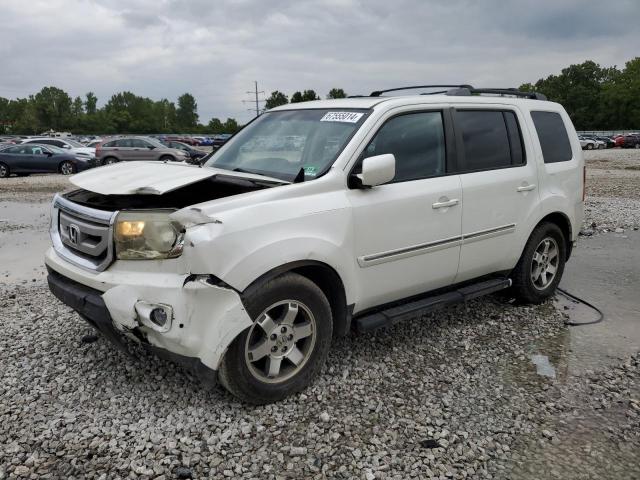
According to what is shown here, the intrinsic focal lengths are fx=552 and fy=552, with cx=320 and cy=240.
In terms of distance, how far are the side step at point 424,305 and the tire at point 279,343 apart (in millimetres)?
335

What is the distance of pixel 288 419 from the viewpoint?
331cm

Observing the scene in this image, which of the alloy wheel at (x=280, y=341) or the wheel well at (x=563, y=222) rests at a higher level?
the wheel well at (x=563, y=222)

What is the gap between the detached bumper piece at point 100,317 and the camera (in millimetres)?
3084

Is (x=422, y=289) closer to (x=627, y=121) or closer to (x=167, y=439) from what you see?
(x=167, y=439)

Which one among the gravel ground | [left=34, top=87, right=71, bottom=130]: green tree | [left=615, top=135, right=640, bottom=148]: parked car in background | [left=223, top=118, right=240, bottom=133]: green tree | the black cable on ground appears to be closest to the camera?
the gravel ground

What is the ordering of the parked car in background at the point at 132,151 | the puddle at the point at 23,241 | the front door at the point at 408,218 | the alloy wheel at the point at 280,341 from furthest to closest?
the parked car in background at the point at 132,151, the puddle at the point at 23,241, the front door at the point at 408,218, the alloy wheel at the point at 280,341

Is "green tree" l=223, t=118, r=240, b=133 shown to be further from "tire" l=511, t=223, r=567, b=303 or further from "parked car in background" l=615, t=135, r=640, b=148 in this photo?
"tire" l=511, t=223, r=567, b=303

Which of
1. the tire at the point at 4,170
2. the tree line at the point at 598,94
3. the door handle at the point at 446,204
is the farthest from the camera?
the tree line at the point at 598,94

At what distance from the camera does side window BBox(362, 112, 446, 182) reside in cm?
394

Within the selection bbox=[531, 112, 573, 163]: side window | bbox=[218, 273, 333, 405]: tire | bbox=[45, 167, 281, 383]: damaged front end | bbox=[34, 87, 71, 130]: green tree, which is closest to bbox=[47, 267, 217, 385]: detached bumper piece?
bbox=[45, 167, 281, 383]: damaged front end

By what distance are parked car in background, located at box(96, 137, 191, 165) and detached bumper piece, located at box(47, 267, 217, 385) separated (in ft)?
67.7

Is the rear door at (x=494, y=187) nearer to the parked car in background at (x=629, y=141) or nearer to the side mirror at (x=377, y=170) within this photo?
the side mirror at (x=377, y=170)

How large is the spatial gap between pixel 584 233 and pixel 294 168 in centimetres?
679

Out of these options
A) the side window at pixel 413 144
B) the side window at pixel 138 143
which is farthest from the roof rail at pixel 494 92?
the side window at pixel 138 143
